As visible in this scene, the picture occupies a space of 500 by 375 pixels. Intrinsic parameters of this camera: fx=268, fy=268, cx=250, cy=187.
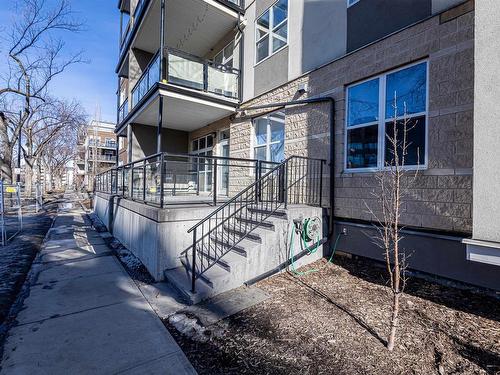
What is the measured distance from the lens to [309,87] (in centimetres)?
663

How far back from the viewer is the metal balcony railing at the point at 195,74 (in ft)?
26.4

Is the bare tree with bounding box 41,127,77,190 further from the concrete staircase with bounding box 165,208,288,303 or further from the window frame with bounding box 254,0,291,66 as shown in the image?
the concrete staircase with bounding box 165,208,288,303

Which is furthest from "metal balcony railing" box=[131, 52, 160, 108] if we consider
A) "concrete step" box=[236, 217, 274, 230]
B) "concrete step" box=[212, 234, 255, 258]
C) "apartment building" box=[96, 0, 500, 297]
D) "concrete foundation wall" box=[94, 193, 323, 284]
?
"concrete step" box=[212, 234, 255, 258]

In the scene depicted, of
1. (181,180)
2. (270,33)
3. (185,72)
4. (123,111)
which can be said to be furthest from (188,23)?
(123,111)

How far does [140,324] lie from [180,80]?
22.8 feet

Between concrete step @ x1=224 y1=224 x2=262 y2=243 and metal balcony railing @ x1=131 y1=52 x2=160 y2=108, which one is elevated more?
metal balcony railing @ x1=131 y1=52 x2=160 y2=108

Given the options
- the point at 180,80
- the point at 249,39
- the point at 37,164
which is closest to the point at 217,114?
the point at 180,80

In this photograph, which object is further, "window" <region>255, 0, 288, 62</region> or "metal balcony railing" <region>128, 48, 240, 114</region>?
"metal balcony railing" <region>128, 48, 240, 114</region>

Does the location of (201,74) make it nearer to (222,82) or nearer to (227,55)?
(222,82)

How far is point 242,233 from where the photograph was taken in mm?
5156

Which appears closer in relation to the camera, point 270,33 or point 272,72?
point 272,72

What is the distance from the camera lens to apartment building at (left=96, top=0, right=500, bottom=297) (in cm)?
394

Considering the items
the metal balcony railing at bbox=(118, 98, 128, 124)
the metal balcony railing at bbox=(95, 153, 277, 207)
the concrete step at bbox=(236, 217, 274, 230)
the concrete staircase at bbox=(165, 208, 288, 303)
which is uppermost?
the metal balcony railing at bbox=(118, 98, 128, 124)

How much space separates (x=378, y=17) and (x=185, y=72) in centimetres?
545
